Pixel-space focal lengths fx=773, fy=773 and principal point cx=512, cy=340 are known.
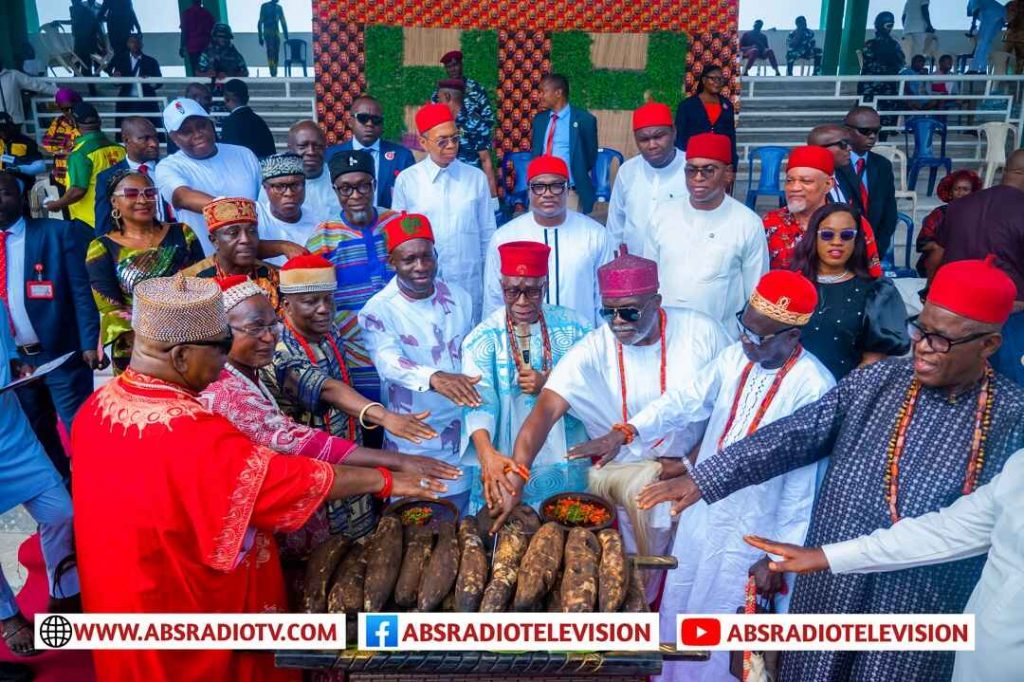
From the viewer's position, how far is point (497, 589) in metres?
2.39

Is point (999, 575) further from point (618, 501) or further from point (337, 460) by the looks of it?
point (337, 460)

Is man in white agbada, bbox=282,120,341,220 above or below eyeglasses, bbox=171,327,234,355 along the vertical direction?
above

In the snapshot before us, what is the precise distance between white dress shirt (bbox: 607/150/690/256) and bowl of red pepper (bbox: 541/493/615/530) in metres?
2.93

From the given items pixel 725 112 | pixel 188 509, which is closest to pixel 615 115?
pixel 725 112

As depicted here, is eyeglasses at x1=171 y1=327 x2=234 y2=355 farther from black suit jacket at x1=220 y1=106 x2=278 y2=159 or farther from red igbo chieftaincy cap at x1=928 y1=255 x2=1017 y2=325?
black suit jacket at x1=220 y1=106 x2=278 y2=159

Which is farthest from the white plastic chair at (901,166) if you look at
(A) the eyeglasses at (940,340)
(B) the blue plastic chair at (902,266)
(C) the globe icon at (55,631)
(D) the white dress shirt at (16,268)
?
(C) the globe icon at (55,631)

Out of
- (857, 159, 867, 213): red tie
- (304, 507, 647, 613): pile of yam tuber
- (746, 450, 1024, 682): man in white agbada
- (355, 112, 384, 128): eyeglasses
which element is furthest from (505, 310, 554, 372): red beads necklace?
(857, 159, 867, 213): red tie

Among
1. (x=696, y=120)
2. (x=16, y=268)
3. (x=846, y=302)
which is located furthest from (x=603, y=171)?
(x=16, y=268)

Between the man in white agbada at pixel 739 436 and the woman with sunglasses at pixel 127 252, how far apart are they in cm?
277

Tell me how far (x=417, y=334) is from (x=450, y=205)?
1.90m

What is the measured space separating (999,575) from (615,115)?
9681mm

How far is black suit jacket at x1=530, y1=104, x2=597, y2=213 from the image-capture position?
813 cm

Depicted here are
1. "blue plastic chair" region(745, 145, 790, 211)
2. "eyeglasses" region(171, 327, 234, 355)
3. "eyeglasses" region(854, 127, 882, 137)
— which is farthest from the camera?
"blue plastic chair" region(745, 145, 790, 211)

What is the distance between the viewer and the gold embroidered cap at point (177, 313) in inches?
91.1
